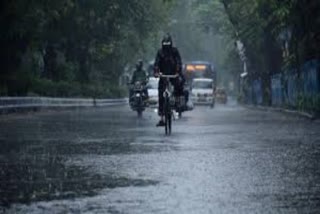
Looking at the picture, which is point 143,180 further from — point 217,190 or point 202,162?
point 202,162

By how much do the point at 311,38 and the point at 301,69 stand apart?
320 centimetres

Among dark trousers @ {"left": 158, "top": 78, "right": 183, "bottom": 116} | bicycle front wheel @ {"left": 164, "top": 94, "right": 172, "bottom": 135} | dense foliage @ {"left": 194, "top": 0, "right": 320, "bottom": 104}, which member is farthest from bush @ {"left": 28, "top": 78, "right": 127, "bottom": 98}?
bicycle front wheel @ {"left": 164, "top": 94, "right": 172, "bottom": 135}

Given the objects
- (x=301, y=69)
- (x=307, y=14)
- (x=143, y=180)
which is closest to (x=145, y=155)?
(x=143, y=180)

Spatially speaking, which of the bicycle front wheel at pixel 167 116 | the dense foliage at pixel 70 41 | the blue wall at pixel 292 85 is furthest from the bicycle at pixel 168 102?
the dense foliage at pixel 70 41

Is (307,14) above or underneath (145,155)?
above

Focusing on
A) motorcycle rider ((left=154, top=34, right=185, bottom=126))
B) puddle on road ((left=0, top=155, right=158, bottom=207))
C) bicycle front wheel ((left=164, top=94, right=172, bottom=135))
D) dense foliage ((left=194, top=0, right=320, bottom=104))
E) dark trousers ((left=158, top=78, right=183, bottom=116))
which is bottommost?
puddle on road ((left=0, top=155, right=158, bottom=207))

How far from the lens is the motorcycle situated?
95.8ft

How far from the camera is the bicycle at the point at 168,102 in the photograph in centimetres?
1739

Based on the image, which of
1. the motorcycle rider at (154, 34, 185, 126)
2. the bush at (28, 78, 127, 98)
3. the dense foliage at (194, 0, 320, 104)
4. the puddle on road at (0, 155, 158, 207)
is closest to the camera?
the puddle on road at (0, 155, 158, 207)

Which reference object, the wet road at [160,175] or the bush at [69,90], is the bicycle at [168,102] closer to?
the wet road at [160,175]

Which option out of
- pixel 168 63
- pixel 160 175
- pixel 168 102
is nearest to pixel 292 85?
pixel 168 63

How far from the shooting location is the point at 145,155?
11945mm

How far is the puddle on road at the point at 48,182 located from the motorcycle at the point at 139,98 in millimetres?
18201

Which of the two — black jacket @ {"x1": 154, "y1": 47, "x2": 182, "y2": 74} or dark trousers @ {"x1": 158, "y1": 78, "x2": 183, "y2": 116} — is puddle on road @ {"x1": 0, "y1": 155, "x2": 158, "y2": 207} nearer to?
dark trousers @ {"x1": 158, "y1": 78, "x2": 183, "y2": 116}
